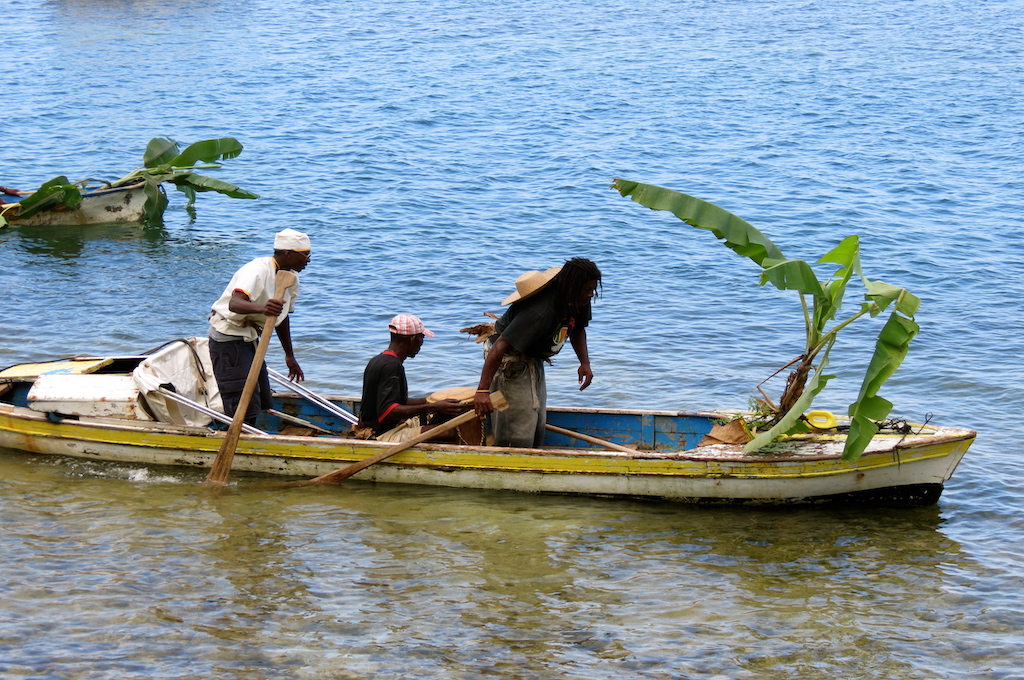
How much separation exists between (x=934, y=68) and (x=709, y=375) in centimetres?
2017

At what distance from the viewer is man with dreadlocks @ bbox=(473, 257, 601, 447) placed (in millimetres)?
7480

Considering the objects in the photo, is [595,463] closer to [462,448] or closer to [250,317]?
[462,448]

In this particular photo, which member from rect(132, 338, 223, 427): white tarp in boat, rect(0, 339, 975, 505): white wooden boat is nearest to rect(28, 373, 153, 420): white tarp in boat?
rect(0, 339, 975, 505): white wooden boat

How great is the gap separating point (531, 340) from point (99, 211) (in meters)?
12.3

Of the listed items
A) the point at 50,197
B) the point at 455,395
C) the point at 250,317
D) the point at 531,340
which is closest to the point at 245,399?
the point at 250,317

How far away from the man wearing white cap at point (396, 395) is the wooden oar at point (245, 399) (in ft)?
2.60

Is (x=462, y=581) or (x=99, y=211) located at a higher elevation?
(x=99, y=211)

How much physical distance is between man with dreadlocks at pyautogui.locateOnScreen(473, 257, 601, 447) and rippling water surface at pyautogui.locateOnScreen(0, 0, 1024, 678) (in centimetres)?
65

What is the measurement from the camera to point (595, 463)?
798 centimetres

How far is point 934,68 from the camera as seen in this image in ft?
92.4

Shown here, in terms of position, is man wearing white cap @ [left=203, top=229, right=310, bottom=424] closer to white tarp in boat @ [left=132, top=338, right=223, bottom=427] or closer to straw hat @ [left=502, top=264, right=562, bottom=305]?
white tarp in boat @ [left=132, top=338, right=223, bottom=427]

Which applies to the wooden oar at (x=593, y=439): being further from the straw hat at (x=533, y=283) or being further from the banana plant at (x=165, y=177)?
the banana plant at (x=165, y=177)

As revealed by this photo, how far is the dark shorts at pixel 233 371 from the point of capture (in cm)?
847

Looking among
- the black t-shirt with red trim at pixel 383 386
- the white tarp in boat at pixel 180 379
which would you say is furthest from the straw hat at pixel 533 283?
the white tarp in boat at pixel 180 379
